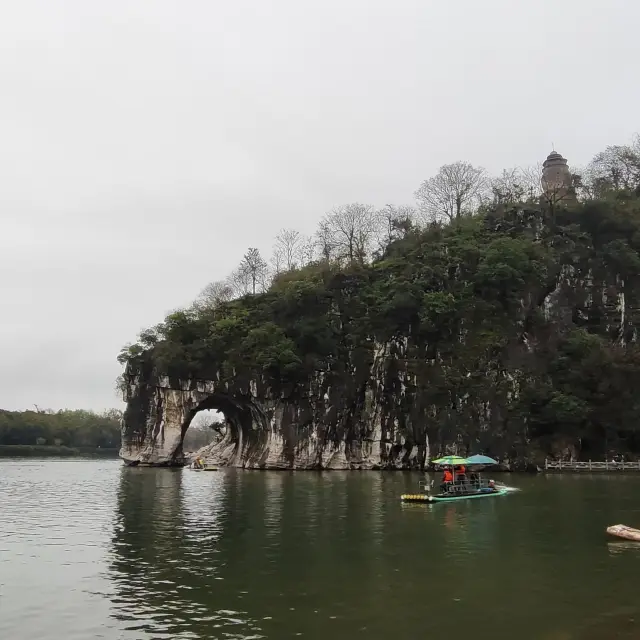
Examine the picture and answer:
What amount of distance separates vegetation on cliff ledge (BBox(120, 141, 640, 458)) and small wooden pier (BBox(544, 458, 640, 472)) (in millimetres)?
1357

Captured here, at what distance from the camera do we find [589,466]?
38.0m

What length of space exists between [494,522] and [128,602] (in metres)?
11.2

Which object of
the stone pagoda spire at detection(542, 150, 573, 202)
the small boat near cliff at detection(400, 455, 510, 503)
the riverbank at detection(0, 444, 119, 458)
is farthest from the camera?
the riverbank at detection(0, 444, 119, 458)

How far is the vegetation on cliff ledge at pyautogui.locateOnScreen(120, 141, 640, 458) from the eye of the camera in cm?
4084

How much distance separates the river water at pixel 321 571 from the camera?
859cm

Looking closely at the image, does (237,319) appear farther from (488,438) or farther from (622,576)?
(622,576)

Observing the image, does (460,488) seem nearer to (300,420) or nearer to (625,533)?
(625,533)

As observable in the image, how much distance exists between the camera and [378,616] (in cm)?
888

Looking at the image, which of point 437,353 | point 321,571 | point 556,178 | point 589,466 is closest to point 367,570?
point 321,571

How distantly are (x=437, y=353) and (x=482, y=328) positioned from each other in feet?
11.9

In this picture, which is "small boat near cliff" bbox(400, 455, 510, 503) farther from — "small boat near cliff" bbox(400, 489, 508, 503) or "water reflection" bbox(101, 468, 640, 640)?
"water reflection" bbox(101, 468, 640, 640)

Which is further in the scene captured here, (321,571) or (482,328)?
(482,328)

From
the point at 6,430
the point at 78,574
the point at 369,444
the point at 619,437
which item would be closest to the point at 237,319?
the point at 369,444

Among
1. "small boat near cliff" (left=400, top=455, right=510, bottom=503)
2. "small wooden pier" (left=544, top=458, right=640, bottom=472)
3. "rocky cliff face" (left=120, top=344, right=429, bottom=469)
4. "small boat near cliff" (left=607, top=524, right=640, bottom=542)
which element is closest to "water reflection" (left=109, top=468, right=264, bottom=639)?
"small boat near cliff" (left=400, top=455, right=510, bottom=503)
